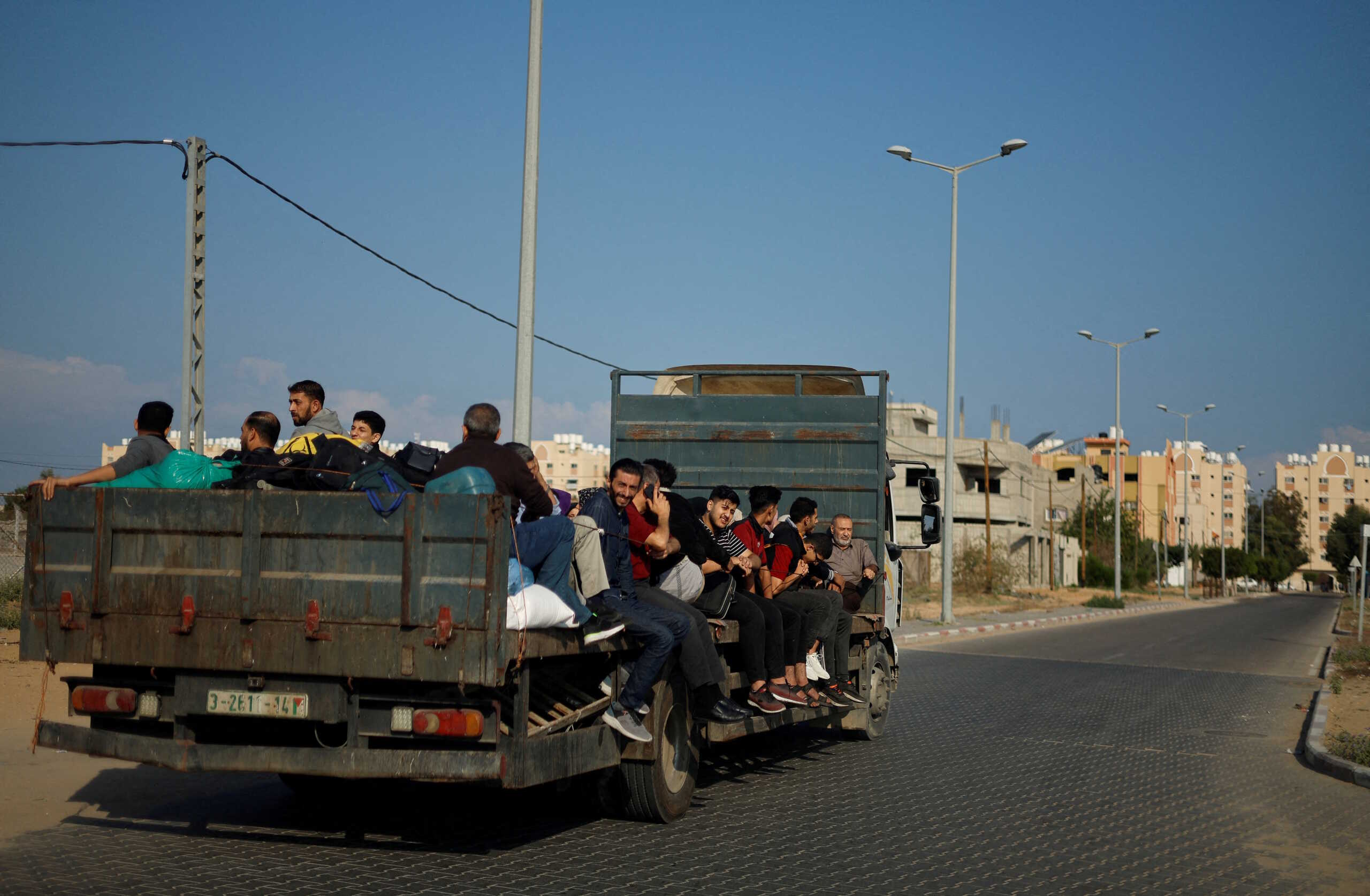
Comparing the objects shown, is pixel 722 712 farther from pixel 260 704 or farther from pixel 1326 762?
pixel 1326 762

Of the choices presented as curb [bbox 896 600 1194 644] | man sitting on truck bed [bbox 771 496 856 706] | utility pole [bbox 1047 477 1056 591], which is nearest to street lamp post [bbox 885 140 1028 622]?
curb [bbox 896 600 1194 644]

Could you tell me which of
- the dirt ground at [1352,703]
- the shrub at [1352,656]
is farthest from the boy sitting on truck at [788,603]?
the shrub at [1352,656]

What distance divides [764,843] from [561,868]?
4.26 feet

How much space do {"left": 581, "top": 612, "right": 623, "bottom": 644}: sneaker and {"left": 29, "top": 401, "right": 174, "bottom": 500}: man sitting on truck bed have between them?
2.54 metres

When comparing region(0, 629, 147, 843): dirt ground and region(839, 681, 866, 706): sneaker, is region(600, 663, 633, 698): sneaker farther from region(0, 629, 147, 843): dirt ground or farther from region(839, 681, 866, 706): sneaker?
region(839, 681, 866, 706): sneaker

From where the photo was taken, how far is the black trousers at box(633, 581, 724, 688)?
737cm

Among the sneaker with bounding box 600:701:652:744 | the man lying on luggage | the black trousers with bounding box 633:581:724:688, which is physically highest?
the man lying on luggage

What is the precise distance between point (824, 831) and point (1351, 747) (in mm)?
6129

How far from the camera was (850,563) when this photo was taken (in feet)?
36.6

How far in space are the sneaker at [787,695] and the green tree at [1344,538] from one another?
119026 millimetres

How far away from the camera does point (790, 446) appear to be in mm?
11680

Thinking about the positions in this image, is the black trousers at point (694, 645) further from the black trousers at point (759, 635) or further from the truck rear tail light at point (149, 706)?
the truck rear tail light at point (149, 706)

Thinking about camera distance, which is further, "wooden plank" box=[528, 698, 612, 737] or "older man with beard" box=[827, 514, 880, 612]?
"older man with beard" box=[827, 514, 880, 612]

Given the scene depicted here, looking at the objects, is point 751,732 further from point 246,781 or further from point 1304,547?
point 1304,547
